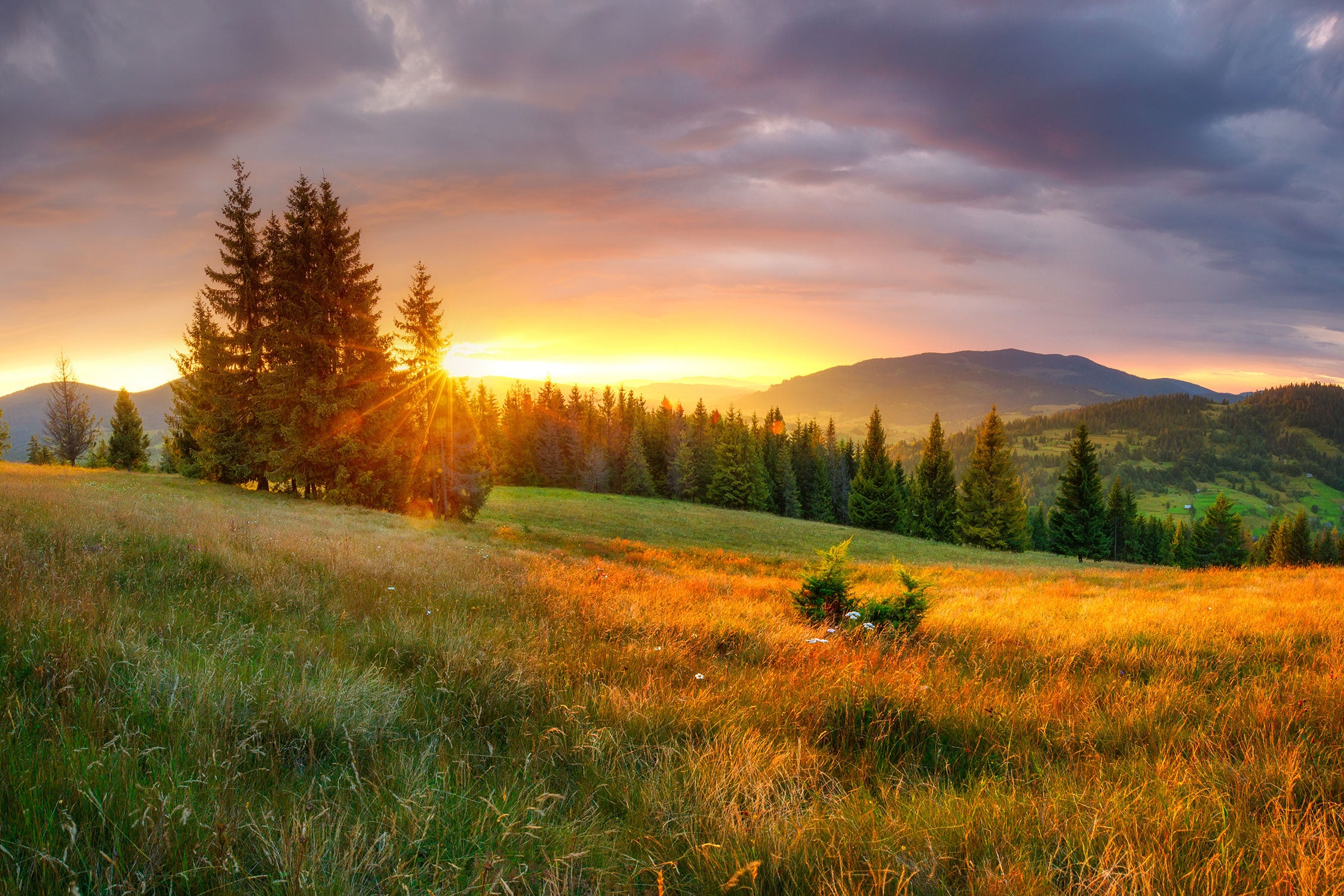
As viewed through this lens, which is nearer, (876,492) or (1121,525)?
(876,492)

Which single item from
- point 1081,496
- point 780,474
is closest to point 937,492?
point 1081,496

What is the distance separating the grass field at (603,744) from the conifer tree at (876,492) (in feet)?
188

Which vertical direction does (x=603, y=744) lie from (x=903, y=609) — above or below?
above

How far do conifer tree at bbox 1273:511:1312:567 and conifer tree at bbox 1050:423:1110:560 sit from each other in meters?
34.5

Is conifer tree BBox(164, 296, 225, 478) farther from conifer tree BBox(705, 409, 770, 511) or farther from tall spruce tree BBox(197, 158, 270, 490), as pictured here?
conifer tree BBox(705, 409, 770, 511)

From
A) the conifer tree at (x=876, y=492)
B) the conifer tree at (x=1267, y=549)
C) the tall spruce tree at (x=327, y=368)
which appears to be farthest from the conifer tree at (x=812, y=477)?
the tall spruce tree at (x=327, y=368)

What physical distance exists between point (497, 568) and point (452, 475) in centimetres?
2210

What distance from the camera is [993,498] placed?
2030 inches

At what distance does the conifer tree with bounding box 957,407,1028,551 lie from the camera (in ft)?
166

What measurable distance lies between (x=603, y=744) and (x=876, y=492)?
6436cm

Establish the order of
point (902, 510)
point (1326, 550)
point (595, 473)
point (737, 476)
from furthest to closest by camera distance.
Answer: point (1326, 550)
point (595, 473)
point (737, 476)
point (902, 510)

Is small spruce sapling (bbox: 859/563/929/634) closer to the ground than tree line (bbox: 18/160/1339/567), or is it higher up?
closer to the ground

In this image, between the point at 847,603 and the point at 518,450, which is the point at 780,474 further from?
the point at 847,603

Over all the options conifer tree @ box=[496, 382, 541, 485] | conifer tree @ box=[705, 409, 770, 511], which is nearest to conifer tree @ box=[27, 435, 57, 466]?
conifer tree @ box=[496, 382, 541, 485]
